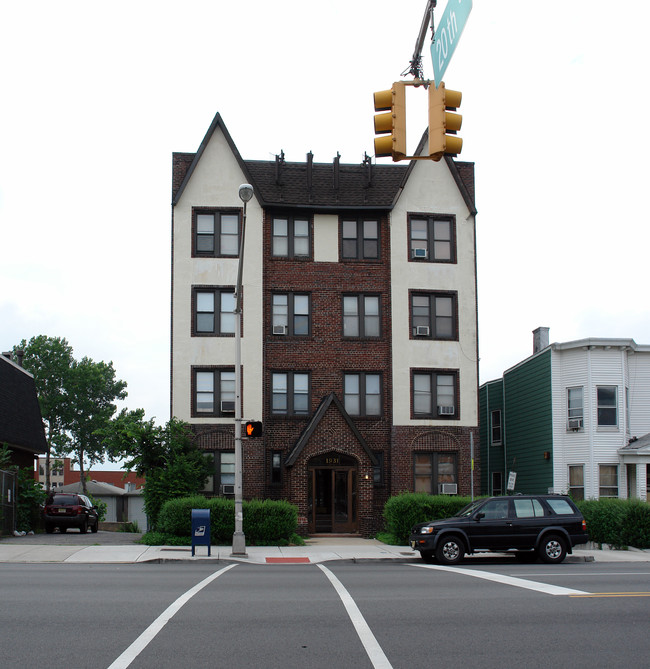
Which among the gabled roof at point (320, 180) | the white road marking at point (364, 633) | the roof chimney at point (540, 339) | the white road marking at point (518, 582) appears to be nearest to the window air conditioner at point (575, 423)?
the roof chimney at point (540, 339)

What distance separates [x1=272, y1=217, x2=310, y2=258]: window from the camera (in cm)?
3331

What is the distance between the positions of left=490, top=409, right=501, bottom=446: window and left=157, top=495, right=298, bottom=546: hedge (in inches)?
620

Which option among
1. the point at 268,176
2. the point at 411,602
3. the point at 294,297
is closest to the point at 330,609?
the point at 411,602

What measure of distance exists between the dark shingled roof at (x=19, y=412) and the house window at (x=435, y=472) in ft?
51.8

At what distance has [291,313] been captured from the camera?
3306 centimetres

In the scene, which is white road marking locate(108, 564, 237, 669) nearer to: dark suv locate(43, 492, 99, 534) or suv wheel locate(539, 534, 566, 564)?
suv wheel locate(539, 534, 566, 564)

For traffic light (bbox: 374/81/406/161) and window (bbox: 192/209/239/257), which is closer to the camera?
traffic light (bbox: 374/81/406/161)

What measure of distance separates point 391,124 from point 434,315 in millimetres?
23147

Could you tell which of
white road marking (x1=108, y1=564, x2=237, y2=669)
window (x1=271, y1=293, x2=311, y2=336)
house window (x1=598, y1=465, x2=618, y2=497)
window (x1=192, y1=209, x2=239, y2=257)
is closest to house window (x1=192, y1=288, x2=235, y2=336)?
window (x1=192, y1=209, x2=239, y2=257)

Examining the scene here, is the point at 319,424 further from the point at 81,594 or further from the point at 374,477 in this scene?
the point at 81,594

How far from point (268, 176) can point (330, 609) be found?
81.1 feet

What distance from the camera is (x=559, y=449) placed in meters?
33.5

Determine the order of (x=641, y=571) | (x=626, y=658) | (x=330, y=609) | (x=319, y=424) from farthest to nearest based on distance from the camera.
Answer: (x=319, y=424) → (x=641, y=571) → (x=330, y=609) → (x=626, y=658)

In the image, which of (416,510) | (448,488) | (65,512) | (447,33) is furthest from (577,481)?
(447,33)
